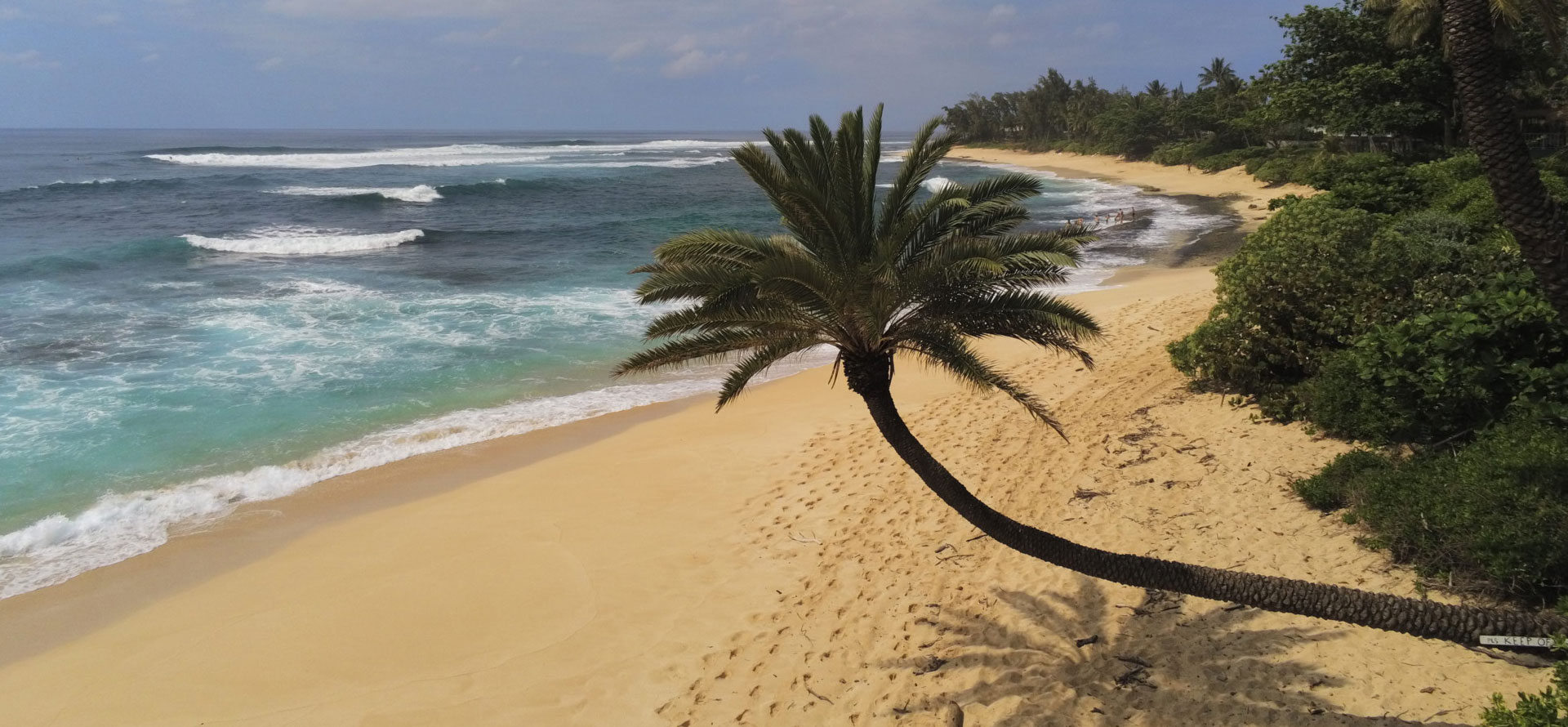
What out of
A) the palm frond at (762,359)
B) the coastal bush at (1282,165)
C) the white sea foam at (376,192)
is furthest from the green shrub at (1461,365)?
the white sea foam at (376,192)

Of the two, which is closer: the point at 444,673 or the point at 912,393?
the point at 444,673

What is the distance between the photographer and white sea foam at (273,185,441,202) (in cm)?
4684

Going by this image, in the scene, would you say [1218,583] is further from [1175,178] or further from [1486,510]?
[1175,178]

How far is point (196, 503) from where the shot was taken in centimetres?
1123

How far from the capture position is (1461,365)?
27.1ft

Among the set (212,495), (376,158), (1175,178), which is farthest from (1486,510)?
(376,158)

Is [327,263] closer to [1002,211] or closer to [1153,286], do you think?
[1153,286]

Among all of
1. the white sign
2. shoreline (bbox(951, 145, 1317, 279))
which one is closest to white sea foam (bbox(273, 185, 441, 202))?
shoreline (bbox(951, 145, 1317, 279))

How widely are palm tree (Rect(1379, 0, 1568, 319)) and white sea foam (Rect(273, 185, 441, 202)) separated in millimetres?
48318

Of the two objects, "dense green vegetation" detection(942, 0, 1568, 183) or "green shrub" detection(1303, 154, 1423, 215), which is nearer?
"green shrub" detection(1303, 154, 1423, 215)

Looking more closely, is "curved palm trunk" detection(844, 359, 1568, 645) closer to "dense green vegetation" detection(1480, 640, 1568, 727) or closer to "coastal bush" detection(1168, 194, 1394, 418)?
"dense green vegetation" detection(1480, 640, 1568, 727)

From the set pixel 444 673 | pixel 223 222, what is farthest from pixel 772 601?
pixel 223 222

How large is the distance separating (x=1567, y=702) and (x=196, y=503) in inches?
521

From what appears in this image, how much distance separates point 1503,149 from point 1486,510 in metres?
3.01
